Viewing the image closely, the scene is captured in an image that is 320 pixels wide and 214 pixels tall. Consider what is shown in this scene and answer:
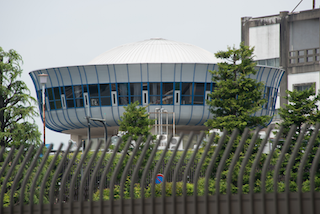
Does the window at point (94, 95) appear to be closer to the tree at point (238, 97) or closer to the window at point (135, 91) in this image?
the window at point (135, 91)

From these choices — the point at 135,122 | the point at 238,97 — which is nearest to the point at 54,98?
the point at 135,122

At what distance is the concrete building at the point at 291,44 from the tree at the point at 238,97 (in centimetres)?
3435

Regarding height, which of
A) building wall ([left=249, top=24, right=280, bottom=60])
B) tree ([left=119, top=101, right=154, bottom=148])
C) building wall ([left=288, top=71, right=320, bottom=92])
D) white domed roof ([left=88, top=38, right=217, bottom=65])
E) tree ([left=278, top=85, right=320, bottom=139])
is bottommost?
tree ([left=119, top=101, right=154, bottom=148])

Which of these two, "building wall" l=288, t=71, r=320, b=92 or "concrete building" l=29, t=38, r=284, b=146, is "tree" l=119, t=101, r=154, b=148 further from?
"building wall" l=288, t=71, r=320, b=92

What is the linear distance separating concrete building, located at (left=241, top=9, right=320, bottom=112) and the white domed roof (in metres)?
10.1

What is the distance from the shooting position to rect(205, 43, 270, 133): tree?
3103 centimetres

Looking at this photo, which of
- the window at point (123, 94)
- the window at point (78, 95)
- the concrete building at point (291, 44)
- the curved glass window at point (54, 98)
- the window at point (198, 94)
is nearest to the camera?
the window at point (123, 94)

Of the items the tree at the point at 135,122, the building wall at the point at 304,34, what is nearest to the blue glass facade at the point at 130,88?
the tree at the point at 135,122

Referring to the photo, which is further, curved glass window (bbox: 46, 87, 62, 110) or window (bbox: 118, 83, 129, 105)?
curved glass window (bbox: 46, 87, 62, 110)

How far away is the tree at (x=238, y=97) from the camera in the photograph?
31031 millimetres

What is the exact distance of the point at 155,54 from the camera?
58531 millimetres

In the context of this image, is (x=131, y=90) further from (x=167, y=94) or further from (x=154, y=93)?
(x=167, y=94)

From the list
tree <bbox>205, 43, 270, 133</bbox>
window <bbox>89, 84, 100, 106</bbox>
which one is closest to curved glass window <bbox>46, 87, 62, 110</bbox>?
window <bbox>89, 84, 100, 106</bbox>

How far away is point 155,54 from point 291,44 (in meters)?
20.6
